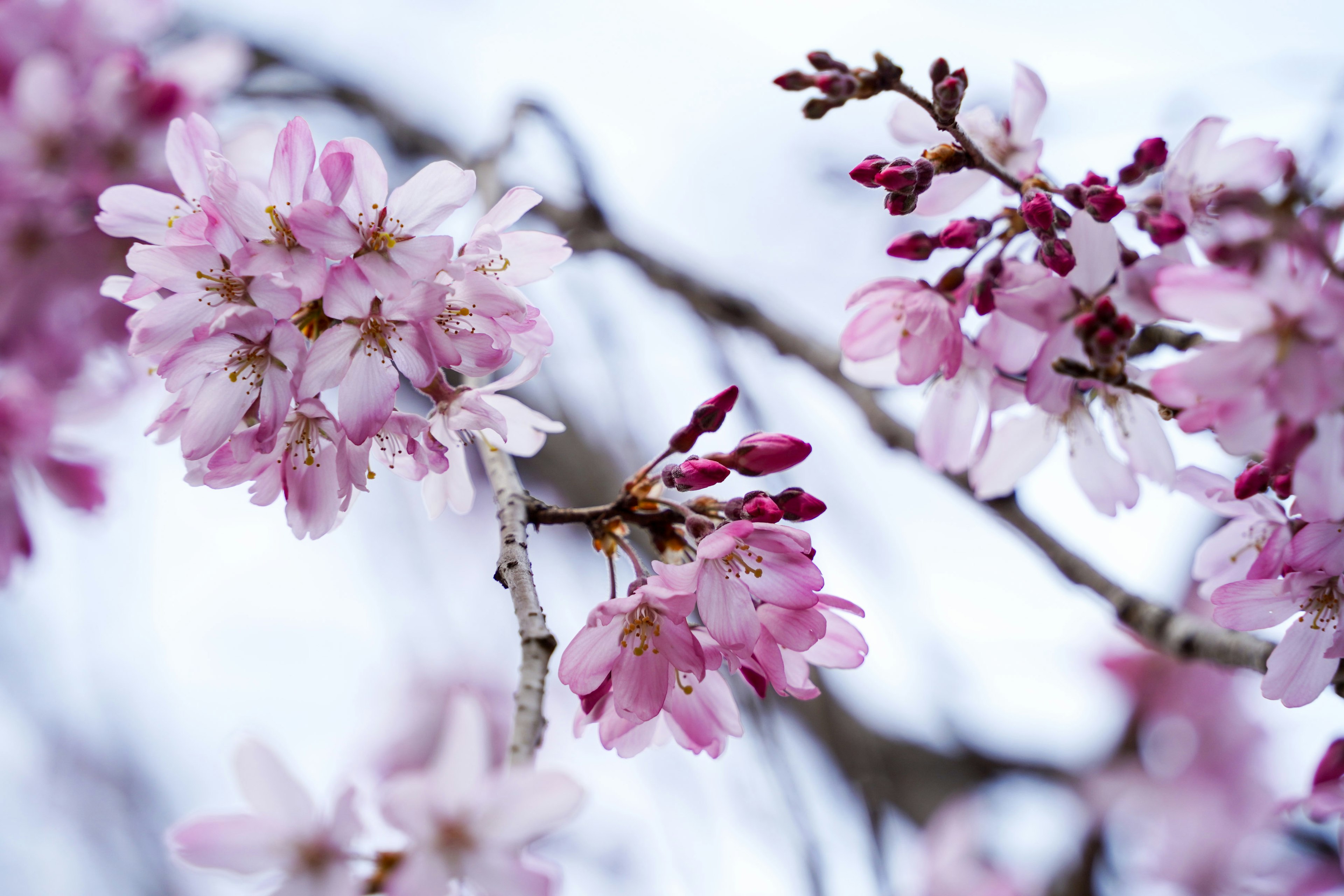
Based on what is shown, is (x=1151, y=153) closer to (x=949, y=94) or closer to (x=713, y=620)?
(x=949, y=94)

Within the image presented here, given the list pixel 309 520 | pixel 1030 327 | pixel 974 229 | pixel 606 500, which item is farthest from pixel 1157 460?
pixel 606 500

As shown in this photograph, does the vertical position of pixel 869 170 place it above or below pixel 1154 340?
above

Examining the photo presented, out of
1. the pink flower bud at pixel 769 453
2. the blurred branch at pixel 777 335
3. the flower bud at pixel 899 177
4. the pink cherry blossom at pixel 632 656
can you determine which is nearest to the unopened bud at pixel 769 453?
the pink flower bud at pixel 769 453

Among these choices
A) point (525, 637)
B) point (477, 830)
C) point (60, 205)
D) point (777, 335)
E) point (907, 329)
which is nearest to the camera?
point (525, 637)

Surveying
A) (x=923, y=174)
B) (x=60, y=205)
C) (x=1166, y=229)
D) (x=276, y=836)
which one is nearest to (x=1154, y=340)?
(x=1166, y=229)

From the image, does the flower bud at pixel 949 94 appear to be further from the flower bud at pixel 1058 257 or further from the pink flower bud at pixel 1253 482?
the pink flower bud at pixel 1253 482

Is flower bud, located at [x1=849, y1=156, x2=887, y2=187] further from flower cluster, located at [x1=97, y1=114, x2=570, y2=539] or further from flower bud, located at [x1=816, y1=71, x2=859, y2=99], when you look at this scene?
flower cluster, located at [x1=97, y1=114, x2=570, y2=539]

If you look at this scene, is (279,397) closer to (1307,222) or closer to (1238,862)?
(1307,222)
